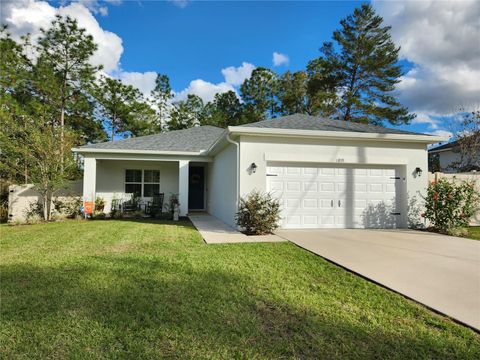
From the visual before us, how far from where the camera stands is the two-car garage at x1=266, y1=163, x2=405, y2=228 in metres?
8.80

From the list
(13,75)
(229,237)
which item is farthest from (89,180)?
(13,75)

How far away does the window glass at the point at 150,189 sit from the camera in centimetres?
1442

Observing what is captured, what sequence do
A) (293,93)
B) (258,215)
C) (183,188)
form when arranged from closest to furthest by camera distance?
1. (258,215)
2. (183,188)
3. (293,93)

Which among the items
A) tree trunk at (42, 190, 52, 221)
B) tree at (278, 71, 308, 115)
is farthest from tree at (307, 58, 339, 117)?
tree trunk at (42, 190, 52, 221)

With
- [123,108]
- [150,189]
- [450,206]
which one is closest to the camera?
[450,206]

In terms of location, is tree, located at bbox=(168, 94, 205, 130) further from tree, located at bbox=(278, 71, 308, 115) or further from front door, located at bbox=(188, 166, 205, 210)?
front door, located at bbox=(188, 166, 205, 210)

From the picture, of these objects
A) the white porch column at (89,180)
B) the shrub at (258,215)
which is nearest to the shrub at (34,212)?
the white porch column at (89,180)

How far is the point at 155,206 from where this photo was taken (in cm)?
1277

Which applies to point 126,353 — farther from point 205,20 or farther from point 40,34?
point 40,34

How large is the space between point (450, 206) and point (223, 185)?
729cm

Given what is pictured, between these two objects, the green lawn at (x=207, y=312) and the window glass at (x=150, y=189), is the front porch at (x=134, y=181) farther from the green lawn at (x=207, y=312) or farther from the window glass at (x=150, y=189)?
the green lawn at (x=207, y=312)

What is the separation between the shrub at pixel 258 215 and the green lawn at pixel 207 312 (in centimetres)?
260

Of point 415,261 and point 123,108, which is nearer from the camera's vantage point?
point 415,261

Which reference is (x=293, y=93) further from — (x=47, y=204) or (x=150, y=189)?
(x=47, y=204)
